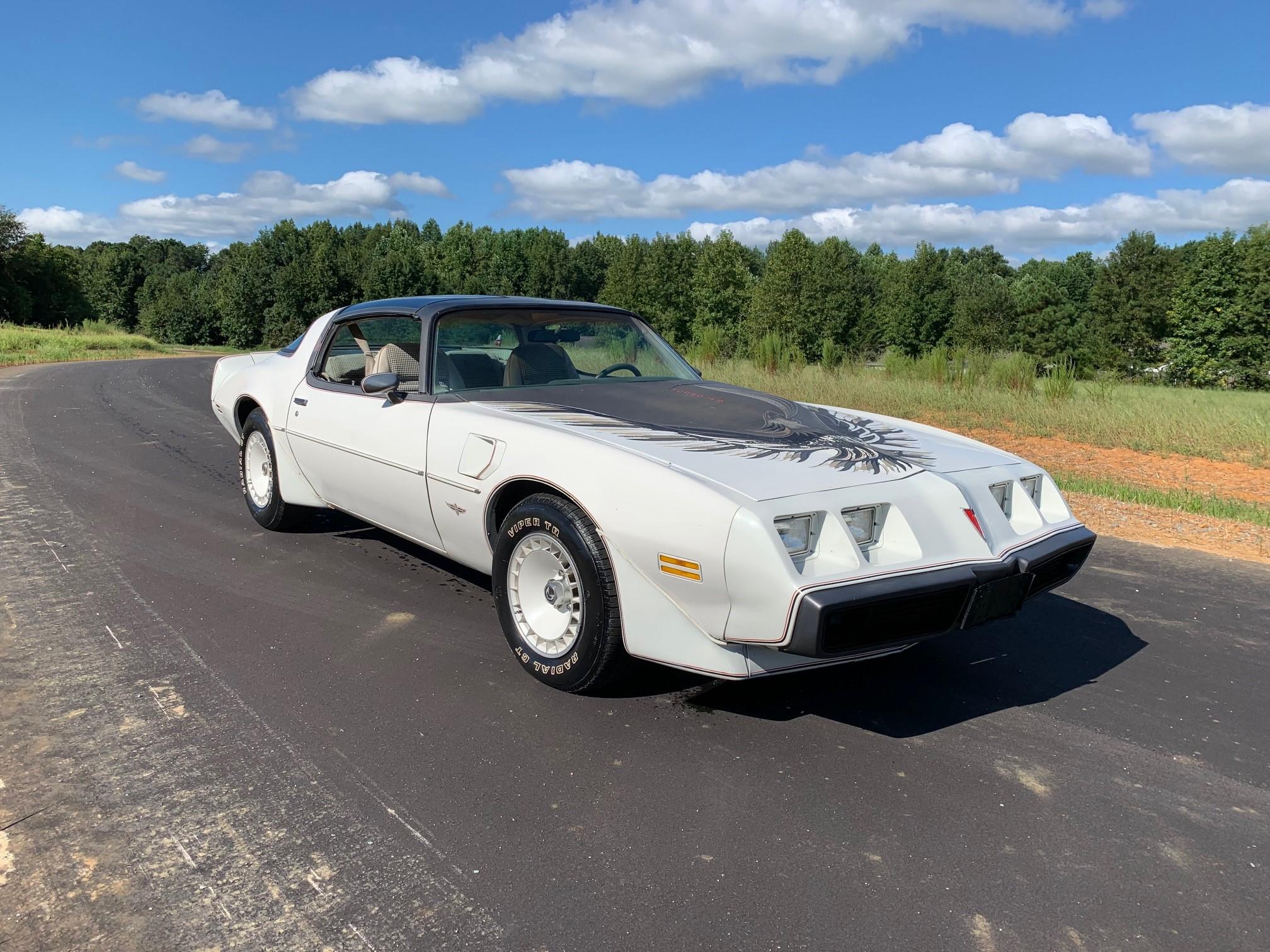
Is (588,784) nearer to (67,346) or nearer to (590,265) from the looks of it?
(67,346)

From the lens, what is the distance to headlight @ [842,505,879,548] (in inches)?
121

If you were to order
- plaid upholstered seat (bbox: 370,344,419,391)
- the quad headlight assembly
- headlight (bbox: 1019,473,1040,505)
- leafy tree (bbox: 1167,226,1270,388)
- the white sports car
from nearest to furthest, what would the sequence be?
1. the white sports car
2. the quad headlight assembly
3. headlight (bbox: 1019,473,1040,505)
4. plaid upholstered seat (bbox: 370,344,419,391)
5. leafy tree (bbox: 1167,226,1270,388)

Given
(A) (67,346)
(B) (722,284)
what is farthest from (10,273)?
(B) (722,284)

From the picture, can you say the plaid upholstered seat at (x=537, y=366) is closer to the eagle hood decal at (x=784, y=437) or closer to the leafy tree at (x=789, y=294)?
the eagle hood decal at (x=784, y=437)

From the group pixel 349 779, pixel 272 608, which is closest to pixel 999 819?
pixel 349 779

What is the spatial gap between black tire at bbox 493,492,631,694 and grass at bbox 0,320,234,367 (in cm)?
2420

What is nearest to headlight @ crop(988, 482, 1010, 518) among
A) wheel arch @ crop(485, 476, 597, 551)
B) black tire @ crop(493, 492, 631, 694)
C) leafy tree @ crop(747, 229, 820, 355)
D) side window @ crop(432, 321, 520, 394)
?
black tire @ crop(493, 492, 631, 694)

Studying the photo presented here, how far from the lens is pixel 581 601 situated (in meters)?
3.35

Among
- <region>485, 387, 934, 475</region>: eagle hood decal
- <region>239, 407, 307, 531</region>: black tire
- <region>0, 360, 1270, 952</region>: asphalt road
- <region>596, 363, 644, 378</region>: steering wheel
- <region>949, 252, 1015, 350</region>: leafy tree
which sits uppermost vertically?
<region>949, 252, 1015, 350</region>: leafy tree

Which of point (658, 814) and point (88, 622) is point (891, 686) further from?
point (88, 622)

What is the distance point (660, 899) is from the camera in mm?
2287

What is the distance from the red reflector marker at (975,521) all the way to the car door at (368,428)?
7.79 ft

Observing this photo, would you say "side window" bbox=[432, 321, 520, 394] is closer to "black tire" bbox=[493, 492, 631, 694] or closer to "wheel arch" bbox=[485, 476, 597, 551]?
"wheel arch" bbox=[485, 476, 597, 551]

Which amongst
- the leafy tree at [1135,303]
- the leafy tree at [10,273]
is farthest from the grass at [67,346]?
the leafy tree at [1135,303]
